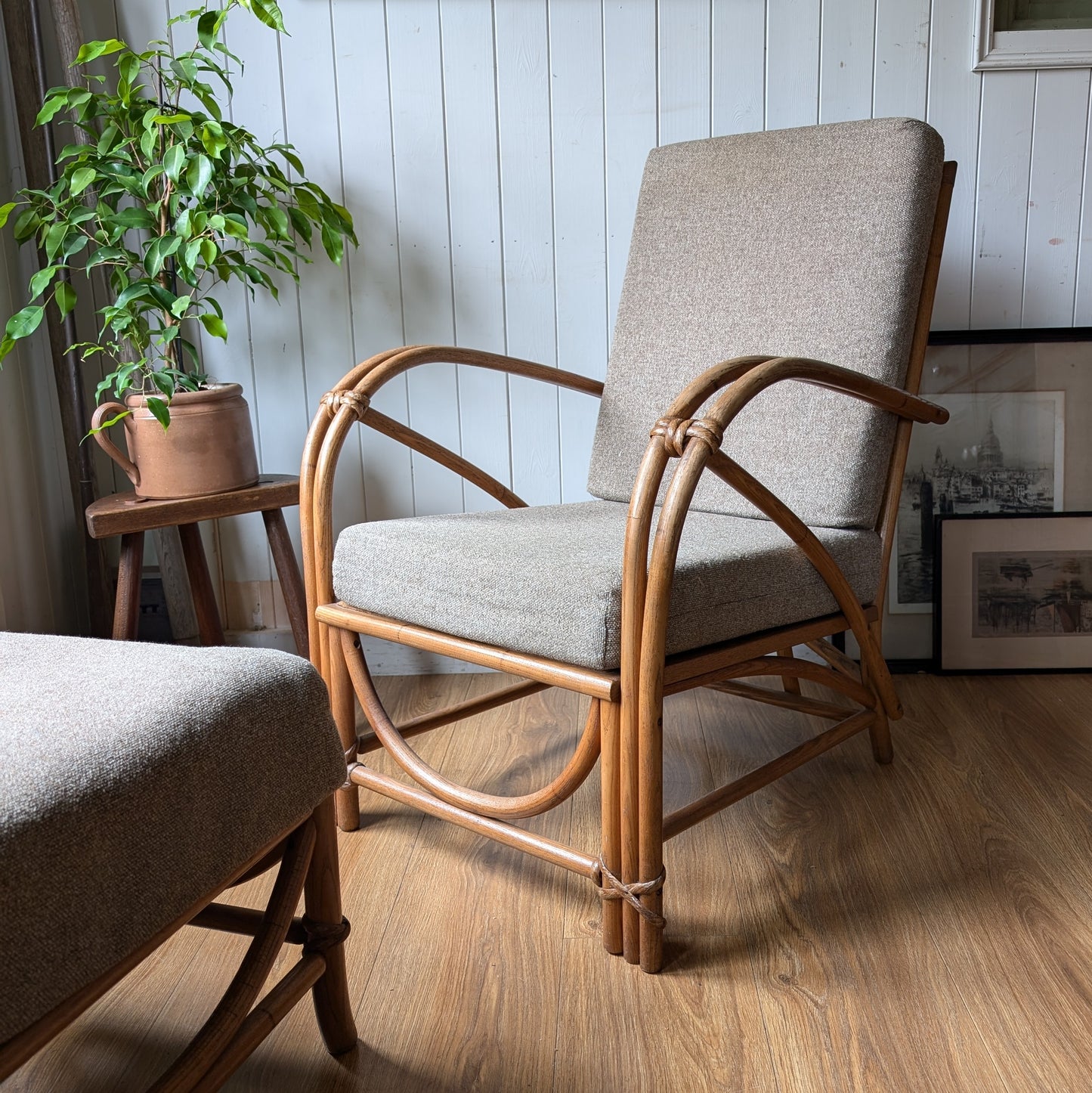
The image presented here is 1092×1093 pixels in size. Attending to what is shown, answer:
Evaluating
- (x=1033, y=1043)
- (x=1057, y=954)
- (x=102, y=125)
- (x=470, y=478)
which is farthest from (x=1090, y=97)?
(x=102, y=125)

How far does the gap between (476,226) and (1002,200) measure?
934 millimetres

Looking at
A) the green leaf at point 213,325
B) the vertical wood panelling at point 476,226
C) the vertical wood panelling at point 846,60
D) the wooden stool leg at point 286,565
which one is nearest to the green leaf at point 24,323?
the green leaf at point 213,325

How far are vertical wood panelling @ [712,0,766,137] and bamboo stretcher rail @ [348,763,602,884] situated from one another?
4.11 ft

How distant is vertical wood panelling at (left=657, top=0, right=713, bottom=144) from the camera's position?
1799 millimetres

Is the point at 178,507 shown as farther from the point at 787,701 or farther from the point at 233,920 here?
the point at 787,701

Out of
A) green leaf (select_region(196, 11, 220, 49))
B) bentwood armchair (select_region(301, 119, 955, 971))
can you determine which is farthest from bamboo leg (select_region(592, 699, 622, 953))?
green leaf (select_region(196, 11, 220, 49))

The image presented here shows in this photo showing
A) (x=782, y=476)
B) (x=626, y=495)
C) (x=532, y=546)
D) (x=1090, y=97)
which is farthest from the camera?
(x=1090, y=97)

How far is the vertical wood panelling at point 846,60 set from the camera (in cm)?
178

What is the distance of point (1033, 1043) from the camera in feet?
3.17

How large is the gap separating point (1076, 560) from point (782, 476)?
809 mm

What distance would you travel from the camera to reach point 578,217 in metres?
1.90

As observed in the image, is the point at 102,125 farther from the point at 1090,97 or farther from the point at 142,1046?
the point at 1090,97

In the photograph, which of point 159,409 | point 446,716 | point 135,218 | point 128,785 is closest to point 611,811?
point 446,716

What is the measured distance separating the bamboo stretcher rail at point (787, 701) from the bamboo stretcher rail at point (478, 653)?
1.62ft
